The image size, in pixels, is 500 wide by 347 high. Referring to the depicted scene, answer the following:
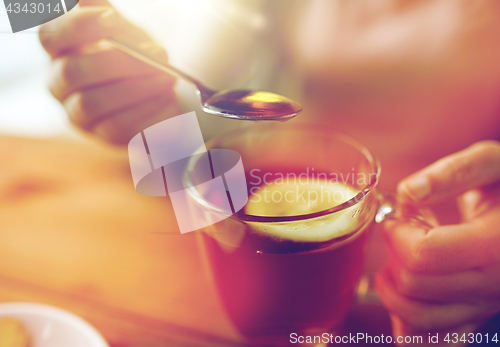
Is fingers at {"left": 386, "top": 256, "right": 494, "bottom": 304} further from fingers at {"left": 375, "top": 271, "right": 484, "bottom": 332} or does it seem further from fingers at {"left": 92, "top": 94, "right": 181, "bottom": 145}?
fingers at {"left": 92, "top": 94, "right": 181, "bottom": 145}

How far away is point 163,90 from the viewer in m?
0.53

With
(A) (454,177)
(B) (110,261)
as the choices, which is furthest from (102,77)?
(A) (454,177)

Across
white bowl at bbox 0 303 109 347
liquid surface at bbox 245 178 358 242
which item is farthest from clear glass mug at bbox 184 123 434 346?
white bowl at bbox 0 303 109 347

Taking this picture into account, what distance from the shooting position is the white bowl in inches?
11.7

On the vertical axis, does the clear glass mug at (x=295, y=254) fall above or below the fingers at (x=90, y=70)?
below

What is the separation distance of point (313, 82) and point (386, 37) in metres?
0.20

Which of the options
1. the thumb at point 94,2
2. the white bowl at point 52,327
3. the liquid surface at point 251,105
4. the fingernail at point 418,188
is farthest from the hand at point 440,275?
the thumb at point 94,2

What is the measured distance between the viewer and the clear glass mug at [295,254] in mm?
271

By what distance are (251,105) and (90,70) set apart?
10.1 inches

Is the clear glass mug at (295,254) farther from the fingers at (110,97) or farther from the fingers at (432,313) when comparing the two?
the fingers at (110,97)

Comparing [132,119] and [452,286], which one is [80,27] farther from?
[452,286]

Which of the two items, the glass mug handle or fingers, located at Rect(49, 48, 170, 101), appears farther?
fingers, located at Rect(49, 48, 170, 101)

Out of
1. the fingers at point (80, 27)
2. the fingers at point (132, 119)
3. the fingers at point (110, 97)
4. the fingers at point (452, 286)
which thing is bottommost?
the fingers at point (452, 286)

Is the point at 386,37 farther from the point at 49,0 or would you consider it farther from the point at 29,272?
the point at 29,272
